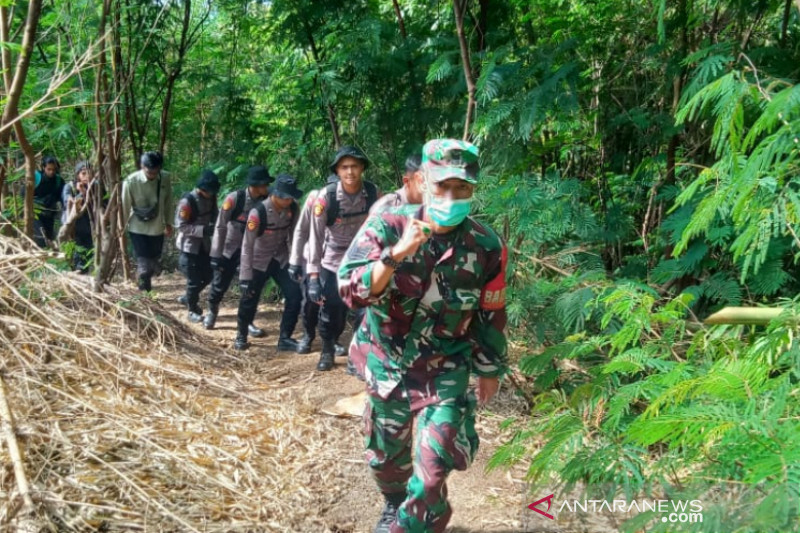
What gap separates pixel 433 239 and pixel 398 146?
13.3 feet

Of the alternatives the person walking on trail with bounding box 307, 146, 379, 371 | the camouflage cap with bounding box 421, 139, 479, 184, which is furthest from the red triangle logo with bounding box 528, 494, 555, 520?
the person walking on trail with bounding box 307, 146, 379, 371

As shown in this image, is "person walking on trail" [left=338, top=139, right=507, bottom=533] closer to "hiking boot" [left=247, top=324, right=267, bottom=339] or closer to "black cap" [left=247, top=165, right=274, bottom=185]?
"black cap" [left=247, top=165, right=274, bottom=185]

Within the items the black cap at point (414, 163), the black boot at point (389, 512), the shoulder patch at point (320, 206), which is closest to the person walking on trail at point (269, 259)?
the shoulder patch at point (320, 206)

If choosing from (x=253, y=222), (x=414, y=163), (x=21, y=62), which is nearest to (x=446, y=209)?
(x=414, y=163)

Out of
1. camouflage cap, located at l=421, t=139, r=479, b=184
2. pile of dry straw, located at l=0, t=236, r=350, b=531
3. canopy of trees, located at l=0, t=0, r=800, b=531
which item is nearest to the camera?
canopy of trees, located at l=0, t=0, r=800, b=531

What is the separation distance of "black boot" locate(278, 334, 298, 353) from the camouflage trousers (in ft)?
12.4

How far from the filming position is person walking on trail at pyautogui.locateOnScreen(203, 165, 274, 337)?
7.03 m

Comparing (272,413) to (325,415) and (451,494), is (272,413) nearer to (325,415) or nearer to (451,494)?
(325,415)

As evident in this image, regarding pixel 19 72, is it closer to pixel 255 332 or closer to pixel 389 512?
pixel 389 512

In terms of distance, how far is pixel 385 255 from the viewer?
2645mm

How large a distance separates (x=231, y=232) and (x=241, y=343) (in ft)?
4.26

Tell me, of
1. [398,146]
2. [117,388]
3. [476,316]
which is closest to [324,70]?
[398,146]

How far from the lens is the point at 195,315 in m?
8.05

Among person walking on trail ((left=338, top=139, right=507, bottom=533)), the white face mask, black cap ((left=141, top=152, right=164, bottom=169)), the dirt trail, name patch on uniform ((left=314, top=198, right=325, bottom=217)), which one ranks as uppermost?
black cap ((left=141, top=152, right=164, bottom=169))
